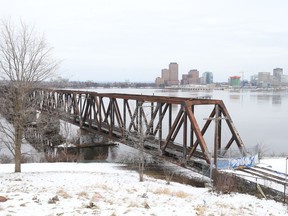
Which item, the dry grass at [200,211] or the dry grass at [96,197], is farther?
the dry grass at [96,197]

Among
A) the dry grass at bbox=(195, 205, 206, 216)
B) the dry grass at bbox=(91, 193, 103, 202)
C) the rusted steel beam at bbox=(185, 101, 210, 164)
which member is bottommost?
the dry grass at bbox=(195, 205, 206, 216)

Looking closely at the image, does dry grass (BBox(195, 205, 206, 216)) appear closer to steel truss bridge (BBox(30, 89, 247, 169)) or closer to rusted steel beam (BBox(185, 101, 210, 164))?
steel truss bridge (BBox(30, 89, 247, 169))

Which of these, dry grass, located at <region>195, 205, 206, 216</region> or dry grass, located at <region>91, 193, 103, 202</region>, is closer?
dry grass, located at <region>195, 205, 206, 216</region>

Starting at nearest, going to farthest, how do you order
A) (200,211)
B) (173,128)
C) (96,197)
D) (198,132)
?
(200,211) → (96,197) → (198,132) → (173,128)

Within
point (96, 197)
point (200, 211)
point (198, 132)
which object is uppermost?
point (198, 132)

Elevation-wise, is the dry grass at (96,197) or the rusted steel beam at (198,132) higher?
the rusted steel beam at (198,132)

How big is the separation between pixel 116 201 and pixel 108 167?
53.7 feet

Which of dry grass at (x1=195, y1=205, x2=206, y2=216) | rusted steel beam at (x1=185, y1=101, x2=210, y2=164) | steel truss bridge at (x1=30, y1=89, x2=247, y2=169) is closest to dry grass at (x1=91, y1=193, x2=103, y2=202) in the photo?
dry grass at (x1=195, y1=205, x2=206, y2=216)

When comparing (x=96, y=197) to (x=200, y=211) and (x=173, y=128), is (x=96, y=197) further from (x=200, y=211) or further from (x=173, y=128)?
(x=173, y=128)

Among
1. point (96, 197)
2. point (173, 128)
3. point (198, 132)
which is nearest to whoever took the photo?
point (96, 197)

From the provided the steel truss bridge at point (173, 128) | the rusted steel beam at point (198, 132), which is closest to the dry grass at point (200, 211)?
the steel truss bridge at point (173, 128)

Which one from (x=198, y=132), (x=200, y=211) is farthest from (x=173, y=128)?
(x=200, y=211)

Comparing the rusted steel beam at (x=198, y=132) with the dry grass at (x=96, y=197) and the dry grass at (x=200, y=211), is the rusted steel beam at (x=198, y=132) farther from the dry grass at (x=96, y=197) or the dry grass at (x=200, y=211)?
the dry grass at (x=96, y=197)

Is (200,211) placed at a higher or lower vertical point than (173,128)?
lower
